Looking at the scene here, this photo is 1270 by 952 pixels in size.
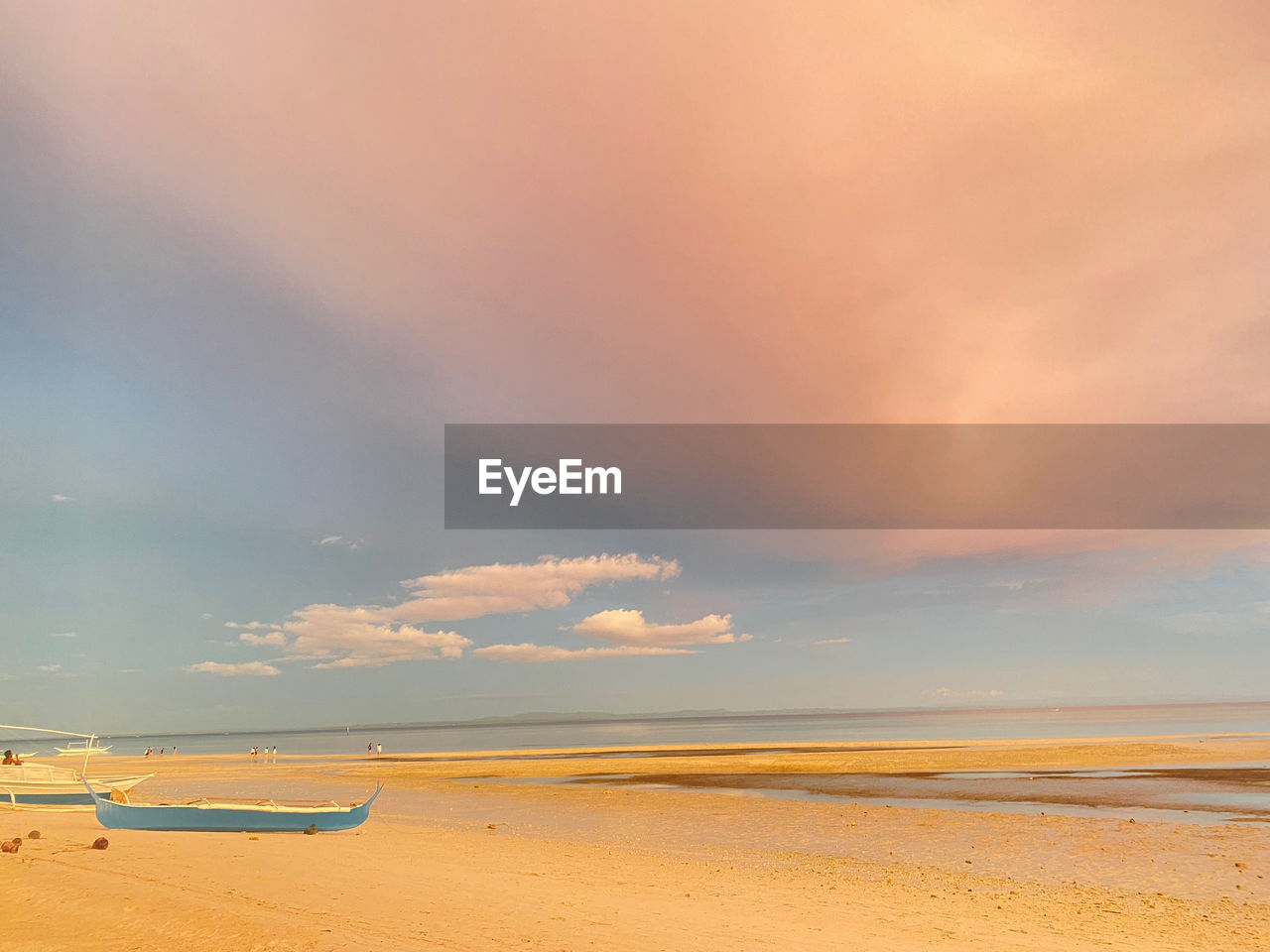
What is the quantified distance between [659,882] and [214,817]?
1832cm

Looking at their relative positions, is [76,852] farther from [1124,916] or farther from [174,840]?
[1124,916]

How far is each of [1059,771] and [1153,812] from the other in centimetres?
2089

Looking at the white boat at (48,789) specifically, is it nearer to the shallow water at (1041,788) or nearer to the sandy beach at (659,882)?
the sandy beach at (659,882)

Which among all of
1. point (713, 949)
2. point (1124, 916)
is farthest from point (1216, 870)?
point (713, 949)

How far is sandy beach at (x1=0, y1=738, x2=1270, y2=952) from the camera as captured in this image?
14.7m

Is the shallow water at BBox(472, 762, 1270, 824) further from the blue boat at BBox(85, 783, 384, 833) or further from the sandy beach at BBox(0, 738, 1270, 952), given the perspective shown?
the blue boat at BBox(85, 783, 384, 833)

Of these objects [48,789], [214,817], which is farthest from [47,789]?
[214,817]

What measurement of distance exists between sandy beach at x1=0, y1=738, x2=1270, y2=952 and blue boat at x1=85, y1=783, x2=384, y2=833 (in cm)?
75

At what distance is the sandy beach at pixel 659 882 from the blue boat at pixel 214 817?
2.46 ft

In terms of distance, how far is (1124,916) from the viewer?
1681 centimetres

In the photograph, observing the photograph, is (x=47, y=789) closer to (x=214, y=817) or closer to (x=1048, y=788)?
(x=214, y=817)

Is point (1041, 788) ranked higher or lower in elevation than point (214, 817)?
lower

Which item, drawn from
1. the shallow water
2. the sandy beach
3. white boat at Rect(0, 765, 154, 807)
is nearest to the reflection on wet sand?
the shallow water

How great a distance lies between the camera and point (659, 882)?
67.7 ft
